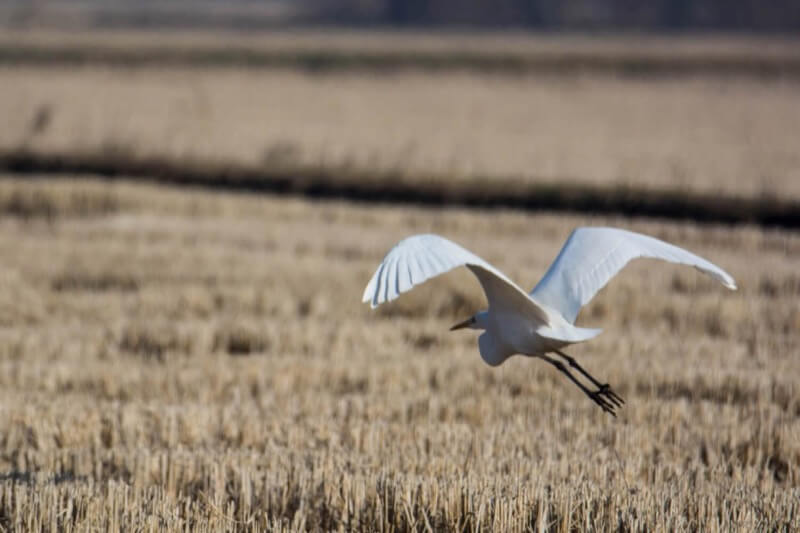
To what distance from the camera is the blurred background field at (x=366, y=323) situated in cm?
575

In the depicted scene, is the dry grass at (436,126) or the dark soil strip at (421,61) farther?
the dark soil strip at (421,61)

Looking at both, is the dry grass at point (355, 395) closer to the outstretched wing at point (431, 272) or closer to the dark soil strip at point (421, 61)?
the outstretched wing at point (431, 272)

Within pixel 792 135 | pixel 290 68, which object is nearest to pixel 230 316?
pixel 792 135

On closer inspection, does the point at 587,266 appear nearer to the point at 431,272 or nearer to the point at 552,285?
the point at 552,285

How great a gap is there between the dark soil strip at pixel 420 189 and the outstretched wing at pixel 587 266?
1301 centimetres

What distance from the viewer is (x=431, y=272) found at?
4.88 meters

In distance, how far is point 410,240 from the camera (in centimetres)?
537

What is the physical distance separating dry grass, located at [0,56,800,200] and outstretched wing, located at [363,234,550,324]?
14.1 metres

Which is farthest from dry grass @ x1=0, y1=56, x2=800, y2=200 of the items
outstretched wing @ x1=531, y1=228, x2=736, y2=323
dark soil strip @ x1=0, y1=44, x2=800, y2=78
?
outstretched wing @ x1=531, y1=228, x2=736, y2=323

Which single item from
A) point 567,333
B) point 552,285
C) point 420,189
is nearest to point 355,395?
point 552,285

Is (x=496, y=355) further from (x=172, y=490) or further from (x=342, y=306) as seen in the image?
(x=342, y=306)

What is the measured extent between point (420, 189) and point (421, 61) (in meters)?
27.2

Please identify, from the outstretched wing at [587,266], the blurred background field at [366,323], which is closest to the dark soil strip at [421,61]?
the blurred background field at [366,323]

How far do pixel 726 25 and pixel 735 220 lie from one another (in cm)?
8238
